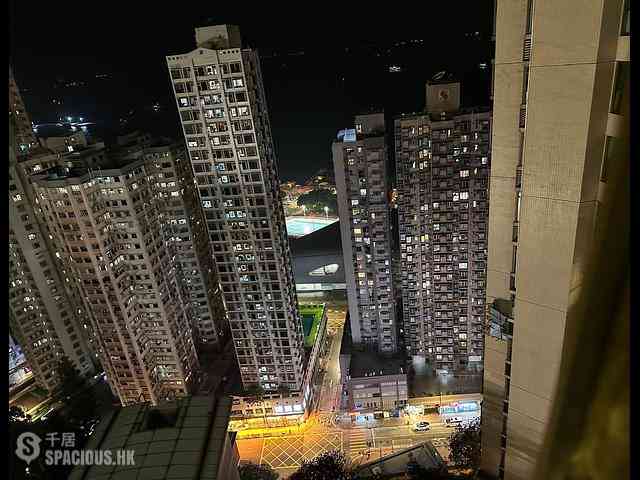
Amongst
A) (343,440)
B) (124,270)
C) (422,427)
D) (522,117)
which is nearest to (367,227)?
(422,427)

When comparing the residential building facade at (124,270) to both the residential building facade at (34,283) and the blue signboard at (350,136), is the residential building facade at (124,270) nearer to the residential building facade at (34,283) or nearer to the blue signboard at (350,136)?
the residential building facade at (34,283)

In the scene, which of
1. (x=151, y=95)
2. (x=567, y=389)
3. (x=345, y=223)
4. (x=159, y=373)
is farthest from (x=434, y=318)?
(x=151, y=95)

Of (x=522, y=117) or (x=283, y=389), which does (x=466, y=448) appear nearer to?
(x=283, y=389)

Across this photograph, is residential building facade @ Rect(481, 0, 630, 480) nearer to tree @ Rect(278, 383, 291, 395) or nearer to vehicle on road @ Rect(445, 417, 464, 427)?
vehicle on road @ Rect(445, 417, 464, 427)

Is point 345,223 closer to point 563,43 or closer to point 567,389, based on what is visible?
point 563,43

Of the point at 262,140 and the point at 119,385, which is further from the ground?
the point at 262,140

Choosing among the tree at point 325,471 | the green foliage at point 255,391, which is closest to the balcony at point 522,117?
the tree at point 325,471
